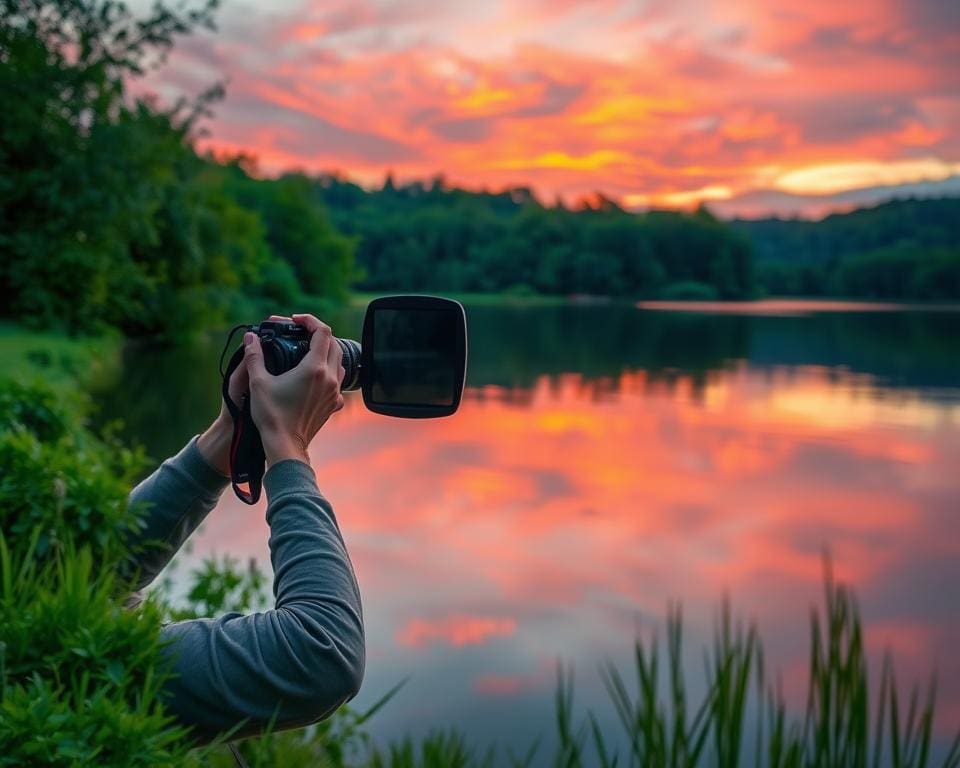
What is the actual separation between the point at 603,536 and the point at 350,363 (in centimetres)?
742

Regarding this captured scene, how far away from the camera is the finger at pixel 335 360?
138cm

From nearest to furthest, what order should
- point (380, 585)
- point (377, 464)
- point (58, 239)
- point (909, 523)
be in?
1. point (380, 585)
2. point (909, 523)
3. point (377, 464)
4. point (58, 239)

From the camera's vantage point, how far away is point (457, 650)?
19.8 feet

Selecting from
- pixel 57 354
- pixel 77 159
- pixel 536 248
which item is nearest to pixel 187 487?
pixel 57 354

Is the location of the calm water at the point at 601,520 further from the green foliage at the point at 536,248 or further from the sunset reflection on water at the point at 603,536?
the green foliage at the point at 536,248

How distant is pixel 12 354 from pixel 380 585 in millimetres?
8978

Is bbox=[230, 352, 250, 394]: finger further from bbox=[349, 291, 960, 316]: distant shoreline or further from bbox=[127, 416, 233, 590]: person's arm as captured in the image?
bbox=[349, 291, 960, 316]: distant shoreline

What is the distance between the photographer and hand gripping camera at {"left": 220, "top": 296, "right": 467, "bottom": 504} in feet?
4.85

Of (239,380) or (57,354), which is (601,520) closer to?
(239,380)

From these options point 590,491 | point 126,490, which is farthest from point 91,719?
point 590,491

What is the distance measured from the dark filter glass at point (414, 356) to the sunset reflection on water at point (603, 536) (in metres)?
3.30

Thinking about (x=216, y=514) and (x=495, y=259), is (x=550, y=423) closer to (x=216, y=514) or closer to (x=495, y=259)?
(x=216, y=514)

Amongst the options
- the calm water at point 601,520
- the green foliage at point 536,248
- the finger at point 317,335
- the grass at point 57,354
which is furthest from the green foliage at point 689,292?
the finger at point 317,335

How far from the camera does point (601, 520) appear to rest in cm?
924
